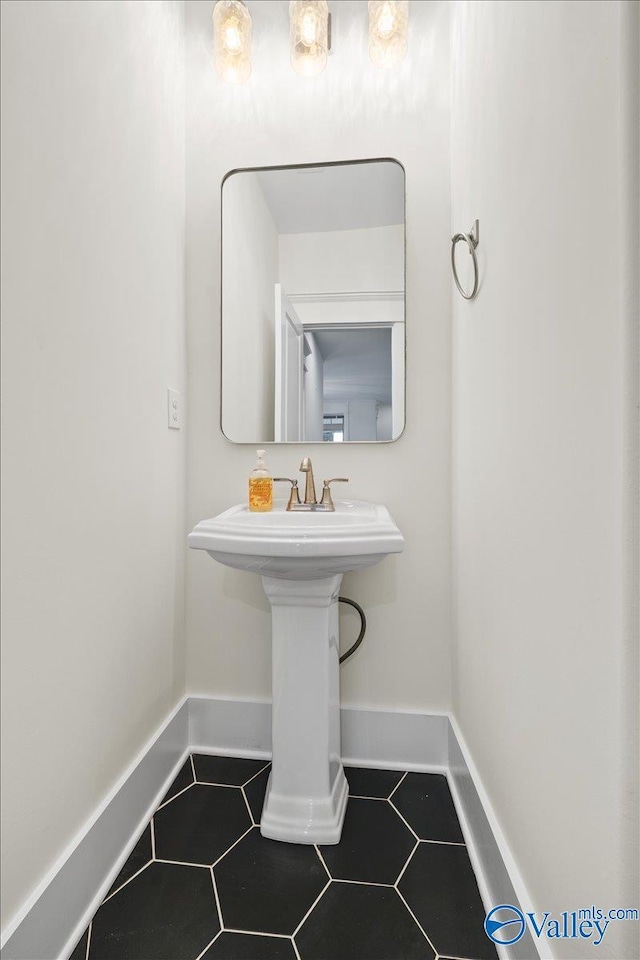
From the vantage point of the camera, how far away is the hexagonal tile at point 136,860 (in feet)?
3.66

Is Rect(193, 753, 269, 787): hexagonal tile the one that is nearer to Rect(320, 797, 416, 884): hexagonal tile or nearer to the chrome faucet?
Rect(320, 797, 416, 884): hexagonal tile

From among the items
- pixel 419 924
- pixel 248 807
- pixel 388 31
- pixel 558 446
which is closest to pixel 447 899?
pixel 419 924

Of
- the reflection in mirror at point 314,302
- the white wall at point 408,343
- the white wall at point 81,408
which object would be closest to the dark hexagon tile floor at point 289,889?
the white wall at point 81,408

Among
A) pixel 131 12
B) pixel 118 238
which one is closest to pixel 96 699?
pixel 118 238

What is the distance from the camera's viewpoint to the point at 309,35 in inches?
61.1

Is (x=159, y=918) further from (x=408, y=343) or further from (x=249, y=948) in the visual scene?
(x=408, y=343)

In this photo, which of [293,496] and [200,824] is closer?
[200,824]

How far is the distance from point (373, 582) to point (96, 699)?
841 millimetres

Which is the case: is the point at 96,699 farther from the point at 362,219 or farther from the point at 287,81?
the point at 287,81

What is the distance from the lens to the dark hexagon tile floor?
97 cm

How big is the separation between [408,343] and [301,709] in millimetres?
1102

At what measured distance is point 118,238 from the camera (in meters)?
1.21

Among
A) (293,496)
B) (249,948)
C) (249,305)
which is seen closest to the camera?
(249,948)

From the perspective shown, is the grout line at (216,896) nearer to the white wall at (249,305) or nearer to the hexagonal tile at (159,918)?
the hexagonal tile at (159,918)
